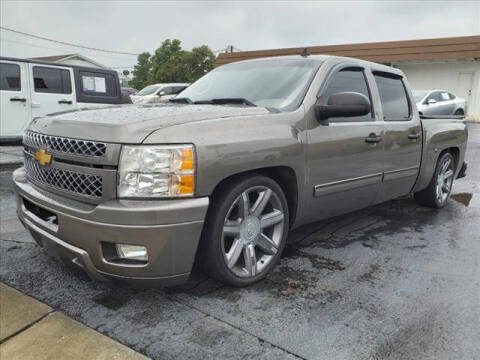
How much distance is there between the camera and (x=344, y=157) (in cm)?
331

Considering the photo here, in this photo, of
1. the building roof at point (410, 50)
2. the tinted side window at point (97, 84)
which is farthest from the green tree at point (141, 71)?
the tinted side window at point (97, 84)

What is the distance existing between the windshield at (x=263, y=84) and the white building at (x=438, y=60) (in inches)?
753

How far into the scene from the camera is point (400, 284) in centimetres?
297

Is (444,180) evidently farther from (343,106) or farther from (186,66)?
(186,66)

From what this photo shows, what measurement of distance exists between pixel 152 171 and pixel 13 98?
7336 mm

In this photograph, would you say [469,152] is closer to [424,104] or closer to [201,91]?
[424,104]

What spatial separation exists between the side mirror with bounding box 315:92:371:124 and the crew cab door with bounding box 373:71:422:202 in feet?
2.74

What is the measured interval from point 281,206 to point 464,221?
9.04 feet

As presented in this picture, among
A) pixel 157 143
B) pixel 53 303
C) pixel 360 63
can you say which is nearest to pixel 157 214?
pixel 157 143

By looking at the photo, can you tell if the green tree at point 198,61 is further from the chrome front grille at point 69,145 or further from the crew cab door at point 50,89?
the chrome front grille at point 69,145

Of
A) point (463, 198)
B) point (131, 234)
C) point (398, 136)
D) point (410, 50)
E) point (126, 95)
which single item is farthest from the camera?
point (410, 50)

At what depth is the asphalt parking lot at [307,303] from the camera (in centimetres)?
222

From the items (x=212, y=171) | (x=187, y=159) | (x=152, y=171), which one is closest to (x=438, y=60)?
(x=212, y=171)

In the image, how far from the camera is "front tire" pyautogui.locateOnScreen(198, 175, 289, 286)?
8.27 ft
